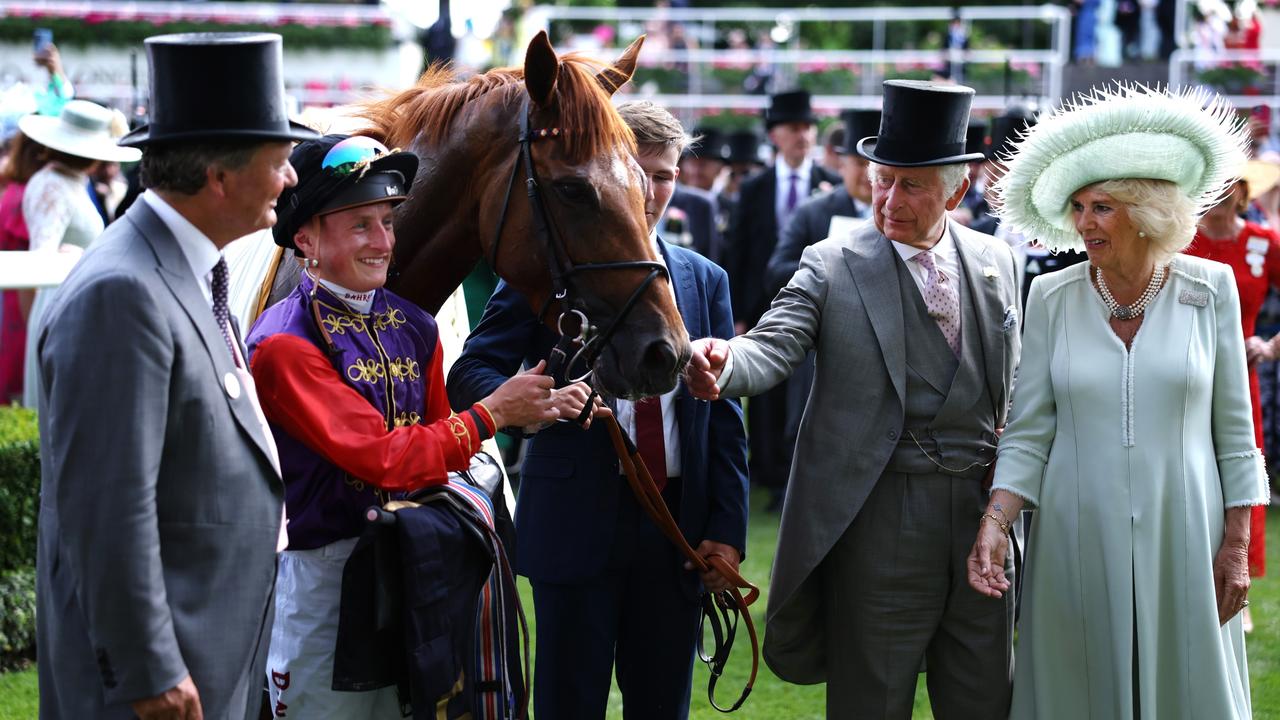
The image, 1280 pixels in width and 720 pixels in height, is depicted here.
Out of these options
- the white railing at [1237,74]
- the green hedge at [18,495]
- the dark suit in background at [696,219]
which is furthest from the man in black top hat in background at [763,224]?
the white railing at [1237,74]

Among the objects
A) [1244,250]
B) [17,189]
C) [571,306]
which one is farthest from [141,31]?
[571,306]

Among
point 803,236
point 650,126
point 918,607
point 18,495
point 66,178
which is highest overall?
point 650,126

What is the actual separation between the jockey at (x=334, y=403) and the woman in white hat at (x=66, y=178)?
15.9ft

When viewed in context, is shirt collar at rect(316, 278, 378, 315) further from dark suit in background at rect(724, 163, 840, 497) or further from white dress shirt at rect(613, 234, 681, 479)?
dark suit in background at rect(724, 163, 840, 497)

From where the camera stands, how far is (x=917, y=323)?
11.7ft

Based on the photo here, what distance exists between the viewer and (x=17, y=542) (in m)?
5.59

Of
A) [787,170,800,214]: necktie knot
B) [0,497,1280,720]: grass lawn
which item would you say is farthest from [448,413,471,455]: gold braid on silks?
[787,170,800,214]: necktie knot

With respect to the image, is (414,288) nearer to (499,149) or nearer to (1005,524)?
(499,149)

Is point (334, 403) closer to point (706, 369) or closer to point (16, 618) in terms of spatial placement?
point (706, 369)

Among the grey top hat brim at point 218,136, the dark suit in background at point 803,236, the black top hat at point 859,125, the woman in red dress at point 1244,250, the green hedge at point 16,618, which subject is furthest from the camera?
the dark suit in background at point 803,236

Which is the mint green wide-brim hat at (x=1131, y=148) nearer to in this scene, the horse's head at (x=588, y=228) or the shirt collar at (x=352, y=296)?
the horse's head at (x=588, y=228)

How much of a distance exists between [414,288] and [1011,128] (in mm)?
4786

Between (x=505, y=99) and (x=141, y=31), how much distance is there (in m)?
18.7

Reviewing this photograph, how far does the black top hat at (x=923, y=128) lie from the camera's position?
354cm
